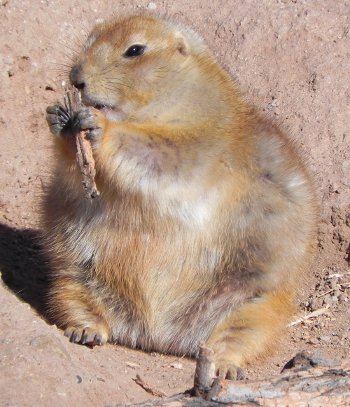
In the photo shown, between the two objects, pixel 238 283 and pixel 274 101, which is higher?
pixel 274 101

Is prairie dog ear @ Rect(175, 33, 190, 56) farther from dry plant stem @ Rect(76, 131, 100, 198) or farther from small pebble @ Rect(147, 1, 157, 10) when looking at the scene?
small pebble @ Rect(147, 1, 157, 10)

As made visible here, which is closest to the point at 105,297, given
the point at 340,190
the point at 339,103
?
the point at 340,190

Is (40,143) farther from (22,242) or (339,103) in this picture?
(339,103)

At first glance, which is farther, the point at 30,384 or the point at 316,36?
the point at 316,36

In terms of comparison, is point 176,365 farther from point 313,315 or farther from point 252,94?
point 252,94

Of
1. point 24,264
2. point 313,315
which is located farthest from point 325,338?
point 24,264

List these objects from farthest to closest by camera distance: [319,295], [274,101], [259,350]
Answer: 1. [274,101]
2. [319,295]
3. [259,350]
